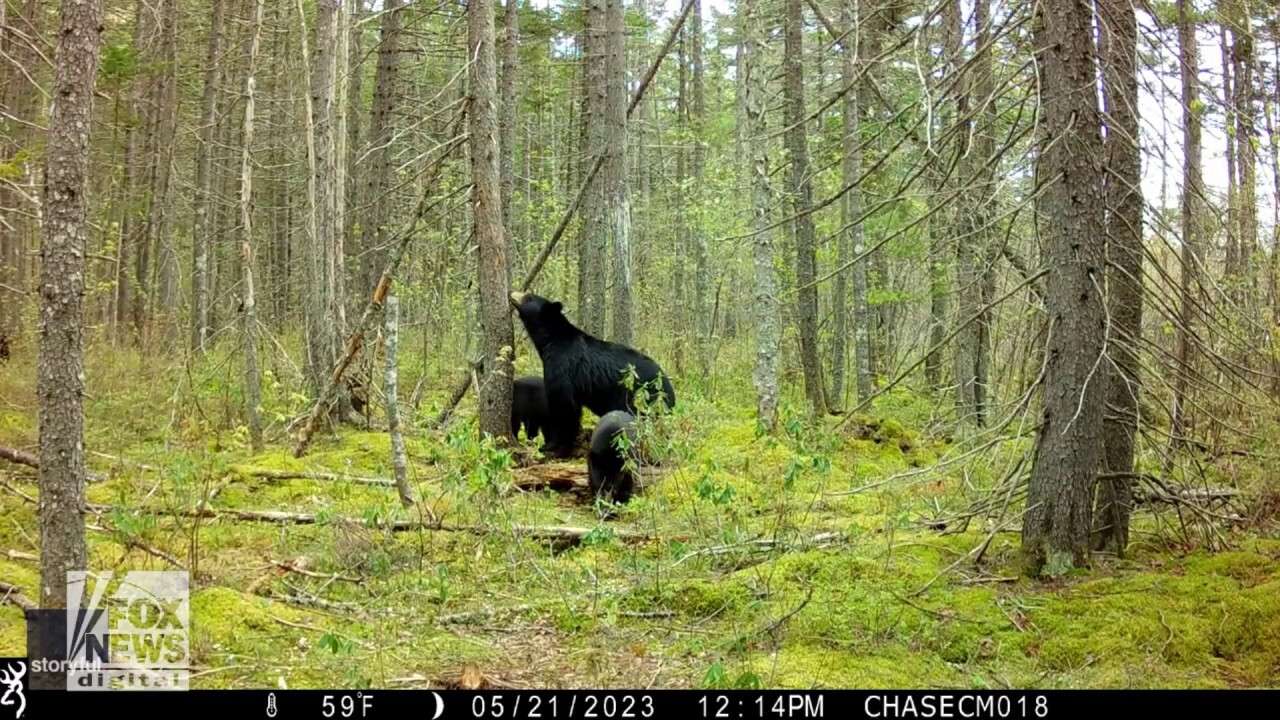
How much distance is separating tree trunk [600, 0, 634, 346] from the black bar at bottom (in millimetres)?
7218

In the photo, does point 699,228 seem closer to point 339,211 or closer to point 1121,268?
point 339,211


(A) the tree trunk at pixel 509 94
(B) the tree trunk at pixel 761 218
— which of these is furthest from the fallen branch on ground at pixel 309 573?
(B) the tree trunk at pixel 761 218

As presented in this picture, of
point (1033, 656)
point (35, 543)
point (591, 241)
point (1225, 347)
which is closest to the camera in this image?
point (1033, 656)

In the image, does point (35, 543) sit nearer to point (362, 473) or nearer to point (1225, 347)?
point (362, 473)

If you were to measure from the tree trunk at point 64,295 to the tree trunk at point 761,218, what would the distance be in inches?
324

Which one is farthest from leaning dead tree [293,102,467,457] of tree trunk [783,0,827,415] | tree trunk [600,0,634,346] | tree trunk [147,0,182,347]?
tree trunk [147,0,182,347]

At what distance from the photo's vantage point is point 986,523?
605 cm

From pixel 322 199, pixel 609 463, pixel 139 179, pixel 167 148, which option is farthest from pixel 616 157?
pixel 139 179

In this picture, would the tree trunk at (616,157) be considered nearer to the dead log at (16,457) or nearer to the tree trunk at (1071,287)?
the tree trunk at (1071,287)

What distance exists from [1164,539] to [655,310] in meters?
16.1

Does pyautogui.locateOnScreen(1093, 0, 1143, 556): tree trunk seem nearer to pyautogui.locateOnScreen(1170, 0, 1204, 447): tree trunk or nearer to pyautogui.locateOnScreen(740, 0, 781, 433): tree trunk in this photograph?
pyautogui.locateOnScreen(1170, 0, 1204, 447): tree trunk

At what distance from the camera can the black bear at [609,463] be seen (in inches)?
317

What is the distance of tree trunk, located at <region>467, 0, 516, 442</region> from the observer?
28.0 feet

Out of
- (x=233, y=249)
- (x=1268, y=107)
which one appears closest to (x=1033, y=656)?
(x=1268, y=107)
